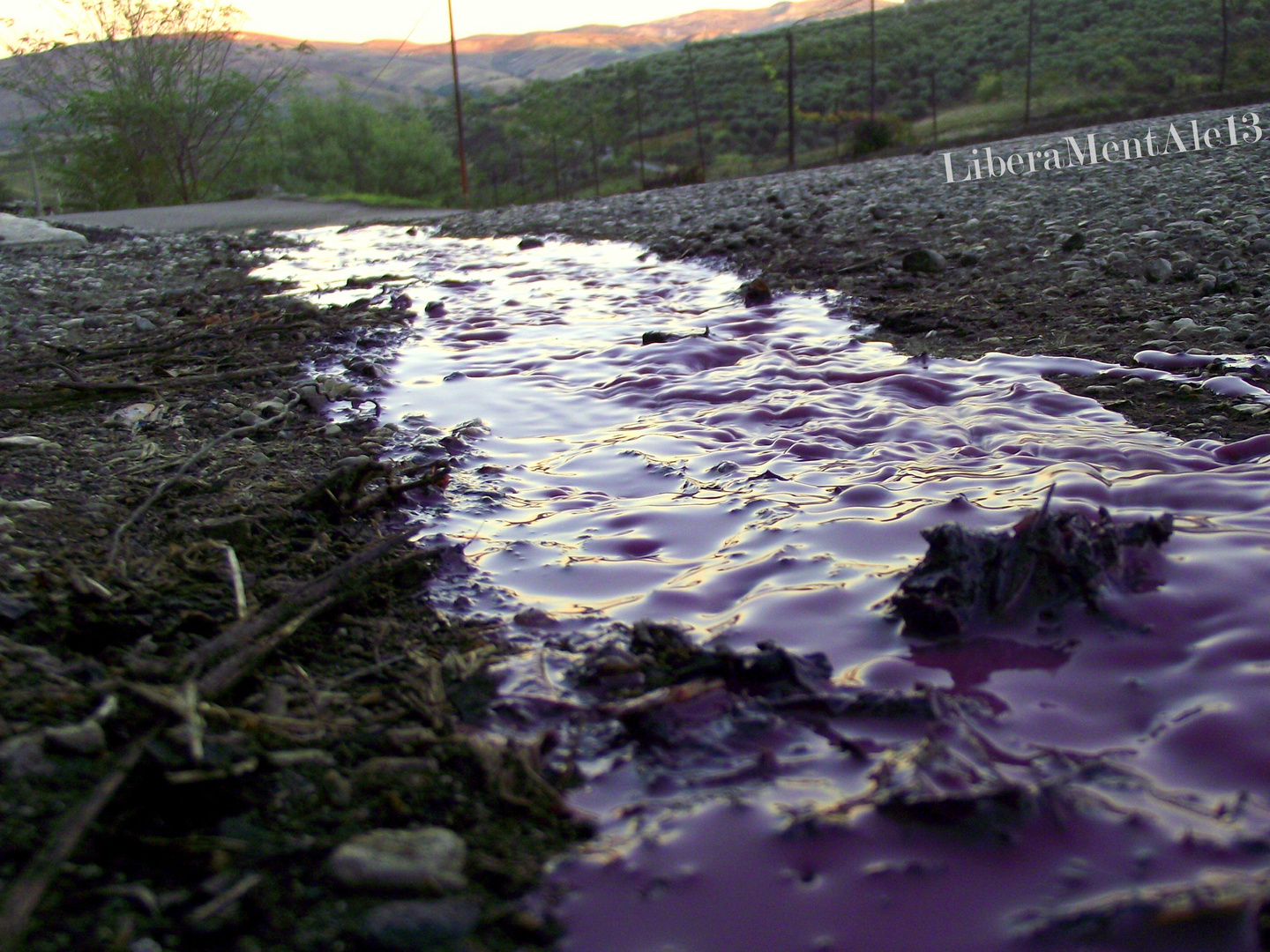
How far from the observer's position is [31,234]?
1132 cm

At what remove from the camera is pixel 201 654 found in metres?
1.68

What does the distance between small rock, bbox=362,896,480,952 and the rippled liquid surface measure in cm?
14

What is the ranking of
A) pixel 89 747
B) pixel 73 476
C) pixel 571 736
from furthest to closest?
pixel 73 476 < pixel 571 736 < pixel 89 747

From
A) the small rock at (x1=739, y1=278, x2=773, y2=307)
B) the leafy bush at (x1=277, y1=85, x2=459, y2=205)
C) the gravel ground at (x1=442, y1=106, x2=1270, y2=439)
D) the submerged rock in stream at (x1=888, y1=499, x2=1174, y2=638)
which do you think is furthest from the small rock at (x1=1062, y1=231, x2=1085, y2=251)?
the leafy bush at (x1=277, y1=85, x2=459, y2=205)

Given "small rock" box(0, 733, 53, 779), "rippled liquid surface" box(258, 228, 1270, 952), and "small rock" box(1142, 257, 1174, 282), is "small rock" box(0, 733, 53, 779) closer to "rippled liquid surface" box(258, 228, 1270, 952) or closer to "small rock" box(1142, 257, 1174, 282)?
"rippled liquid surface" box(258, 228, 1270, 952)

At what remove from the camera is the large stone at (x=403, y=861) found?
124 centimetres

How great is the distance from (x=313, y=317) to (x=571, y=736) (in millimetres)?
4423

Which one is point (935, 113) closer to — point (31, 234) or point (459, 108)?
point (459, 108)

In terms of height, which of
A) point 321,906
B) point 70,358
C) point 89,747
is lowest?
point 321,906

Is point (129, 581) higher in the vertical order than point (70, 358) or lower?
lower

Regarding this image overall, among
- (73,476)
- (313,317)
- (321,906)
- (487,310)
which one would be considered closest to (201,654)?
(321,906)

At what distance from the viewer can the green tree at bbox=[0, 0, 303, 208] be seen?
2764 cm

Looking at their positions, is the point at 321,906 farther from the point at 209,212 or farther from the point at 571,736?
the point at 209,212

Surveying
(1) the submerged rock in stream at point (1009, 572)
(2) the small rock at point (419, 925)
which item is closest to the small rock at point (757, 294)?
(1) the submerged rock in stream at point (1009, 572)
